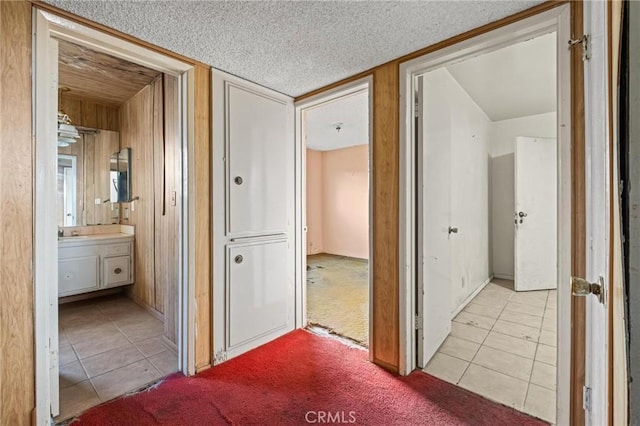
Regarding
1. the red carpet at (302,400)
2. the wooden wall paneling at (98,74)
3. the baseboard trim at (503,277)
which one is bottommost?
the red carpet at (302,400)

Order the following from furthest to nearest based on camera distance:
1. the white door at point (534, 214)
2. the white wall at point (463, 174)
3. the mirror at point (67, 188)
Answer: the white door at point (534, 214) < the mirror at point (67, 188) < the white wall at point (463, 174)

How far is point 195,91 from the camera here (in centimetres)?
198

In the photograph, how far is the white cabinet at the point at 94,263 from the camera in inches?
121

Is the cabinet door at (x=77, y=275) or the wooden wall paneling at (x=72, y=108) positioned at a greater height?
the wooden wall paneling at (x=72, y=108)

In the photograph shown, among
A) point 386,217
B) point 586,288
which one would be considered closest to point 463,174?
point 386,217

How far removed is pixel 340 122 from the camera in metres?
4.36

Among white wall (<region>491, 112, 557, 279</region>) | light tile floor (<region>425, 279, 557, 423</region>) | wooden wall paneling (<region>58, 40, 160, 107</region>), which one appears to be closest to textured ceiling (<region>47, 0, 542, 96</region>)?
wooden wall paneling (<region>58, 40, 160, 107</region>)

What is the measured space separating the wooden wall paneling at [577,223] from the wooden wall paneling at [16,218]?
2.51 meters

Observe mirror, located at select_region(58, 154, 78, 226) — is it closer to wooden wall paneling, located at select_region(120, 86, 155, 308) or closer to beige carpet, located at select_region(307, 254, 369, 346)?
wooden wall paneling, located at select_region(120, 86, 155, 308)

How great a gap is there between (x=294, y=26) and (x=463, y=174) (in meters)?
2.35

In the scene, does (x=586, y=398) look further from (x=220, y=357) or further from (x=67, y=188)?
(x=67, y=188)

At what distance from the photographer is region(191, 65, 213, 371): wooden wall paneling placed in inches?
78.8

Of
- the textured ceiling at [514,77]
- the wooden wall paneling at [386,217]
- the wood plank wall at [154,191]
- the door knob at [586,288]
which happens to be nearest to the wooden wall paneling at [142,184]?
the wood plank wall at [154,191]

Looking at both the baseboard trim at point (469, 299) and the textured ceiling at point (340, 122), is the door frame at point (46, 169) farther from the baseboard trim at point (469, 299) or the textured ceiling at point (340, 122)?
the baseboard trim at point (469, 299)
